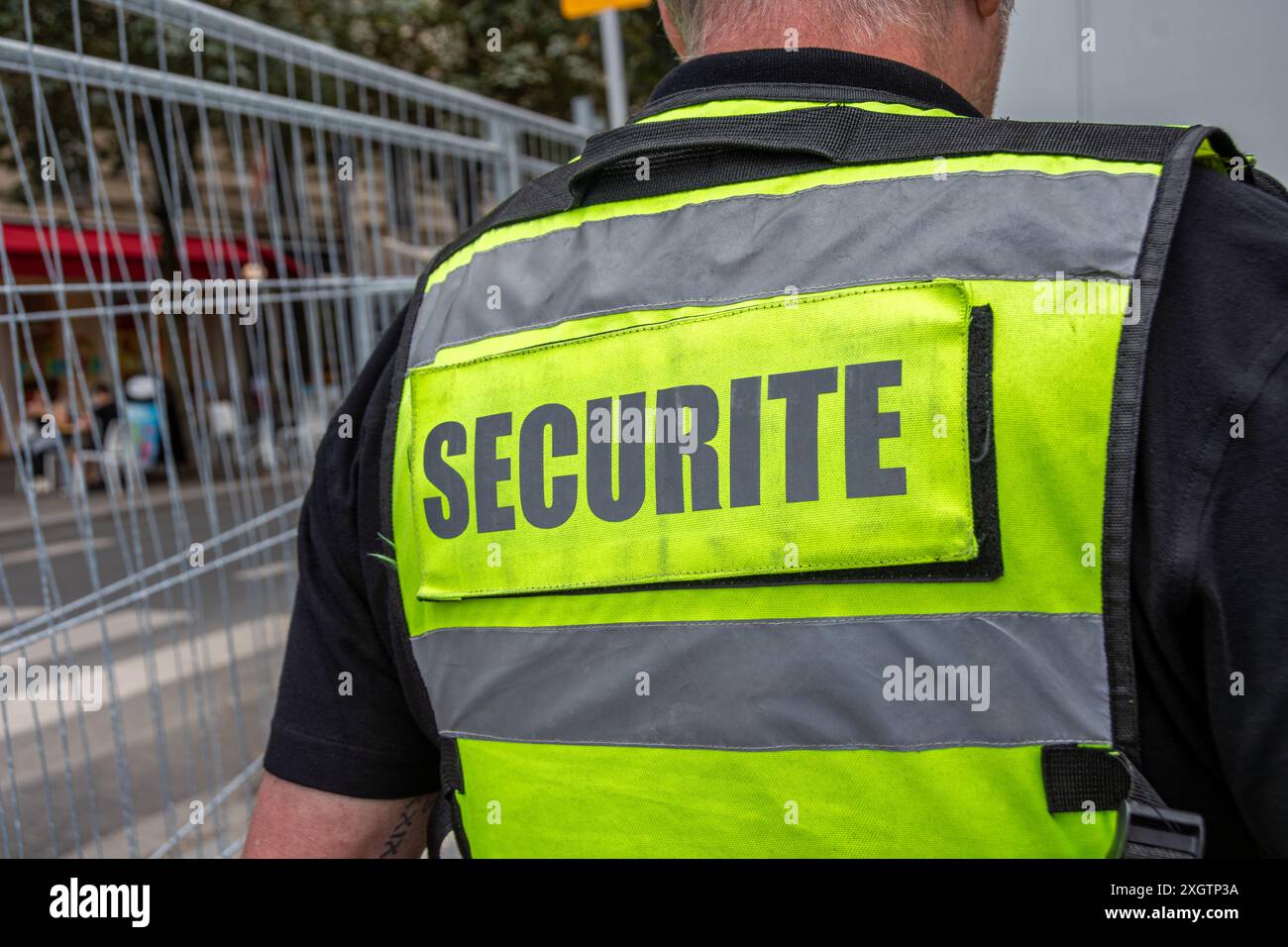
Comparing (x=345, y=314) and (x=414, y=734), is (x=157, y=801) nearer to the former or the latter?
(x=345, y=314)

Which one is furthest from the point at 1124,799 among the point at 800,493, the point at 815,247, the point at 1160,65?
the point at 1160,65

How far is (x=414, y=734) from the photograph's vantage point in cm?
146

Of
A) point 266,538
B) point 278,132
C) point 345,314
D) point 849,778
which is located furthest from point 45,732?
point 849,778

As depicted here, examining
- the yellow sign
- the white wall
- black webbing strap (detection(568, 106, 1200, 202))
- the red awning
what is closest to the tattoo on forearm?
black webbing strap (detection(568, 106, 1200, 202))

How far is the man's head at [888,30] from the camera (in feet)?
4.00

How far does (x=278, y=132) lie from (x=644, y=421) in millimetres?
2816

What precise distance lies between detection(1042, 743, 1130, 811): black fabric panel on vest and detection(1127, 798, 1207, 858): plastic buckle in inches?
0.7

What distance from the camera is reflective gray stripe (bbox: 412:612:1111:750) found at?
40.0 inches

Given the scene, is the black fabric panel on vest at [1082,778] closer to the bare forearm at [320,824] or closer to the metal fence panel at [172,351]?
the bare forearm at [320,824]

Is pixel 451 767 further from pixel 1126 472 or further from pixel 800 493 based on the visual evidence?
pixel 1126 472

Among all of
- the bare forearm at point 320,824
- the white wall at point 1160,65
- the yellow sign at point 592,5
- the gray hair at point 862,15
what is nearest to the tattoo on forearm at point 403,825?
the bare forearm at point 320,824

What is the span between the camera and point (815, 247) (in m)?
1.12

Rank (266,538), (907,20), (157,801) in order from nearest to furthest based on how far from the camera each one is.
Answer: (907,20)
(266,538)
(157,801)

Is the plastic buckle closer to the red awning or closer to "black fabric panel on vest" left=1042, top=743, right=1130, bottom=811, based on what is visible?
"black fabric panel on vest" left=1042, top=743, right=1130, bottom=811
